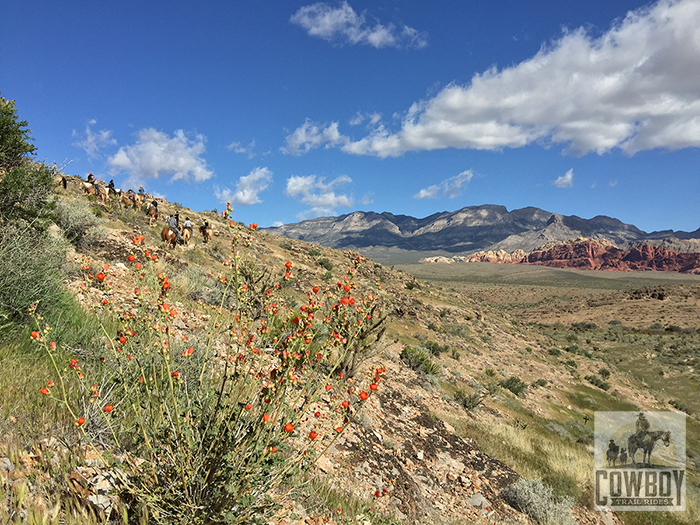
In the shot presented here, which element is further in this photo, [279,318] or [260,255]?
[260,255]

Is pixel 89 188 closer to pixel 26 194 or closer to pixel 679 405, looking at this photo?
pixel 26 194

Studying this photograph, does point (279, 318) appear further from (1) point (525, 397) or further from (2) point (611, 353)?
(2) point (611, 353)

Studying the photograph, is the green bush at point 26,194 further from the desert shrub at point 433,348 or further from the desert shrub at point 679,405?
the desert shrub at point 679,405

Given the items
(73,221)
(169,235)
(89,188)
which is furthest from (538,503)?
(89,188)

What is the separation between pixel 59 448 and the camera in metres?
2.68

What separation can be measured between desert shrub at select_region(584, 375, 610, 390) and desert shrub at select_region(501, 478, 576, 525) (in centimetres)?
1909

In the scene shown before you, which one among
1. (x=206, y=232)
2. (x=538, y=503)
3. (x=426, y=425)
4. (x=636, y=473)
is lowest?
(x=636, y=473)

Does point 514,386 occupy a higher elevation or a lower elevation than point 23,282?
lower

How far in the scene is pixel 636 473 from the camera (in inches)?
368

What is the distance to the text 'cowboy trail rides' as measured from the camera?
801 cm

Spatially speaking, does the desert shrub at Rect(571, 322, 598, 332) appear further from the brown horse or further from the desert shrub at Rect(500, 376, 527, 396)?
the brown horse

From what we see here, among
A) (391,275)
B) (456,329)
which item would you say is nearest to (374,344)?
(456,329)

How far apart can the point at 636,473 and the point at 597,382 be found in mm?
14810

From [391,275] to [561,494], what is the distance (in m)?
24.9
